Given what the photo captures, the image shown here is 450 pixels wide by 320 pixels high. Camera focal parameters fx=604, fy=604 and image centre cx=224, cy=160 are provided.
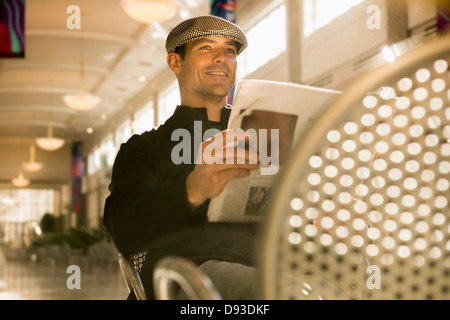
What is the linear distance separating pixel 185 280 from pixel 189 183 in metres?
0.24

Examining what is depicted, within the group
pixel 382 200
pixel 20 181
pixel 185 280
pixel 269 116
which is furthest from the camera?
pixel 20 181

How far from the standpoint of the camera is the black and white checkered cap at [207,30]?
1.23 metres

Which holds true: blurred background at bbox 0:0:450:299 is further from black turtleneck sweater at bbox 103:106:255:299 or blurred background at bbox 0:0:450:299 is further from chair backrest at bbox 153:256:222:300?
chair backrest at bbox 153:256:222:300

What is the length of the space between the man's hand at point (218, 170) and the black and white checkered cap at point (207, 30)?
1.21 ft

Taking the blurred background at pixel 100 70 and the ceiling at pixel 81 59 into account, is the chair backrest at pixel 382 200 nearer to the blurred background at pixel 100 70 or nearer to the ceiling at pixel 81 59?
the blurred background at pixel 100 70

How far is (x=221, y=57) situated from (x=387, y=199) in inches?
26.6

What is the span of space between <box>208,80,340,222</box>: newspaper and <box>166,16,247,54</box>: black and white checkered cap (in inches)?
13.1

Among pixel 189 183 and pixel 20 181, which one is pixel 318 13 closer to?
pixel 189 183

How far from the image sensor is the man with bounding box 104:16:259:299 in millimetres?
973

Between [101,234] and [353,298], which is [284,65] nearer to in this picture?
[101,234]

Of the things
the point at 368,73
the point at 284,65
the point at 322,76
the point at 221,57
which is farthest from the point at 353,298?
the point at 284,65

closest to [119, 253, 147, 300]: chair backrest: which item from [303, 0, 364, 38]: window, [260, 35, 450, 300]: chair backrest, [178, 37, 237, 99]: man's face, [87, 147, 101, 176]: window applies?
[178, 37, 237, 99]: man's face

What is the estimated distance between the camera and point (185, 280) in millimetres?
780

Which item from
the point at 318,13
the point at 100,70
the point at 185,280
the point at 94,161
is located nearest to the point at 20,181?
the point at 94,161
